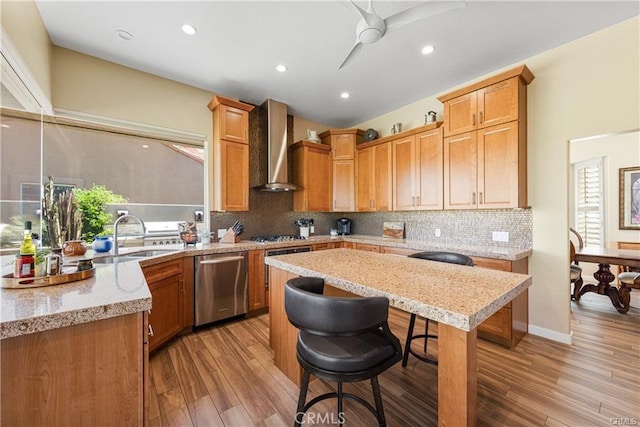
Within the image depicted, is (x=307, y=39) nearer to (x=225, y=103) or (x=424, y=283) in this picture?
(x=225, y=103)

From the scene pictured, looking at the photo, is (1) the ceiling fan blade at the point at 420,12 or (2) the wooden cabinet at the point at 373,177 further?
(2) the wooden cabinet at the point at 373,177

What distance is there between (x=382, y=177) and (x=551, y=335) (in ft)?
8.64

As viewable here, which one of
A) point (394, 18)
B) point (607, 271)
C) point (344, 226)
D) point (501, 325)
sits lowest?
point (501, 325)

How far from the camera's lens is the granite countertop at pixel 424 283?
958mm

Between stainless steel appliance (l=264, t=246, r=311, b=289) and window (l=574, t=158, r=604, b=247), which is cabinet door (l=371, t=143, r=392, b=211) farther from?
window (l=574, t=158, r=604, b=247)

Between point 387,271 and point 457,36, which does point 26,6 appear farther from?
point 457,36

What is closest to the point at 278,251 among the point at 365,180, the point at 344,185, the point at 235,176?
the point at 235,176

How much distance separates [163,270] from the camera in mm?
2398

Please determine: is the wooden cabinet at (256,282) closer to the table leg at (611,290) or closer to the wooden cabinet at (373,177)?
the wooden cabinet at (373,177)

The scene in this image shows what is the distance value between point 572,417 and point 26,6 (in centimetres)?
461

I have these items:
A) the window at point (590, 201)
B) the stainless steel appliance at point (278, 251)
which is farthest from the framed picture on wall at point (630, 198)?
the stainless steel appliance at point (278, 251)

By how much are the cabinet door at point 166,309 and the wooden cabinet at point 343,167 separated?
2.61 meters

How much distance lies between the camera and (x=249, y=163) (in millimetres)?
3793

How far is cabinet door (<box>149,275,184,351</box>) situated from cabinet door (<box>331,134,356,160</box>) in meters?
2.96
